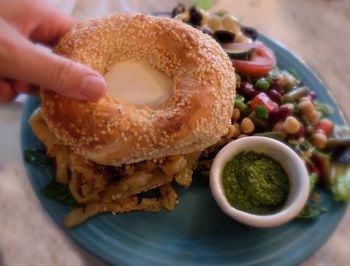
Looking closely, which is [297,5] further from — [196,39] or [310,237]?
[310,237]

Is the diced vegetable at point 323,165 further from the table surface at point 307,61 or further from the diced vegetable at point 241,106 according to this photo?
the diced vegetable at point 241,106

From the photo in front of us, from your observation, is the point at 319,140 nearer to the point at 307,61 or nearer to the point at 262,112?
the point at 262,112

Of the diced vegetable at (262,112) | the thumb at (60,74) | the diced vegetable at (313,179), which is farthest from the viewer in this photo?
the diced vegetable at (262,112)

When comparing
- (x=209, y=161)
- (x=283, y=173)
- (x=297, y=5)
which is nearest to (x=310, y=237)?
(x=283, y=173)

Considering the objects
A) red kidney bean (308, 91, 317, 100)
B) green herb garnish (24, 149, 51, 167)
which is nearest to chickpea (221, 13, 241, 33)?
red kidney bean (308, 91, 317, 100)

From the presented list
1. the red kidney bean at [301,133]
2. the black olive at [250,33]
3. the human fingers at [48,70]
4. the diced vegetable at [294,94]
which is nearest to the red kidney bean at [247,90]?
the diced vegetable at [294,94]

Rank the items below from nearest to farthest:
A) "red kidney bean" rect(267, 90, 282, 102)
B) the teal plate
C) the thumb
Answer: the thumb < the teal plate < "red kidney bean" rect(267, 90, 282, 102)

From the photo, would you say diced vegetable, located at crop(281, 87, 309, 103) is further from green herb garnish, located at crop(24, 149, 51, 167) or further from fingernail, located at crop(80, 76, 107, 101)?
green herb garnish, located at crop(24, 149, 51, 167)

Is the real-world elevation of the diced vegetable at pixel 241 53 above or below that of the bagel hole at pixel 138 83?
above
